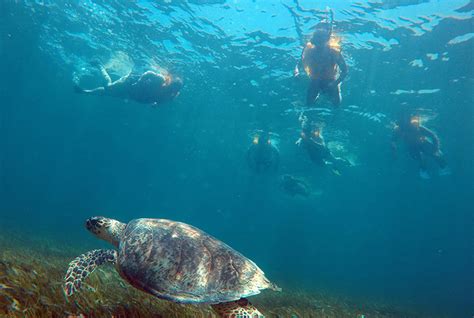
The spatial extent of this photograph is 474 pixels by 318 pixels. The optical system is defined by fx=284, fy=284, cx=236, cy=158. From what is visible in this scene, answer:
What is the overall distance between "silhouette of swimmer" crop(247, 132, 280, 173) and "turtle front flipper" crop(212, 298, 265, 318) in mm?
25669

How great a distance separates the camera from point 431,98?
18.5 m

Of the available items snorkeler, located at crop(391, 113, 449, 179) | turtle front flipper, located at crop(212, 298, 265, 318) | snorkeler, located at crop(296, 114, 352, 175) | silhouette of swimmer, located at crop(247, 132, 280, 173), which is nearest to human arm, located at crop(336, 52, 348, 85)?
snorkeler, located at crop(391, 113, 449, 179)

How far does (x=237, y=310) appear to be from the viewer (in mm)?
4090

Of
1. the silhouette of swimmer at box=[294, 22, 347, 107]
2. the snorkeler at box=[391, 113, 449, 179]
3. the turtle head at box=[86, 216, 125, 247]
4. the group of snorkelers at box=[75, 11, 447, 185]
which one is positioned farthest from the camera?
the snorkeler at box=[391, 113, 449, 179]

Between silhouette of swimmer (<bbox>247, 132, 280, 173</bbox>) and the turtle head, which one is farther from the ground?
silhouette of swimmer (<bbox>247, 132, 280, 173</bbox>)

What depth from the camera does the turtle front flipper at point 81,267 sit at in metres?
3.97

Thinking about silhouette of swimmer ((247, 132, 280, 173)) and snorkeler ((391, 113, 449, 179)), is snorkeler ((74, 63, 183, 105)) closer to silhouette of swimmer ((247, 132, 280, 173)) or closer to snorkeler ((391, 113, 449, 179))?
silhouette of swimmer ((247, 132, 280, 173))

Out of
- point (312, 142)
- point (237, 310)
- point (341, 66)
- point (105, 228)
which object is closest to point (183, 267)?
point (237, 310)

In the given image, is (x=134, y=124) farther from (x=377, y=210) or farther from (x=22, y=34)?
(x=377, y=210)

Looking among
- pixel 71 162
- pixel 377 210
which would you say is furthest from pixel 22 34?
pixel 71 162

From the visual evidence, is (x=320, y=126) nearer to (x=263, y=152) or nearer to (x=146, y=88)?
(x=263, y=152)

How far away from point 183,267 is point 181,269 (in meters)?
0.04

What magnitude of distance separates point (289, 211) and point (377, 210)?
19992 millimetres

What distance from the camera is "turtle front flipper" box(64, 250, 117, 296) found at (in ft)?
13.0
